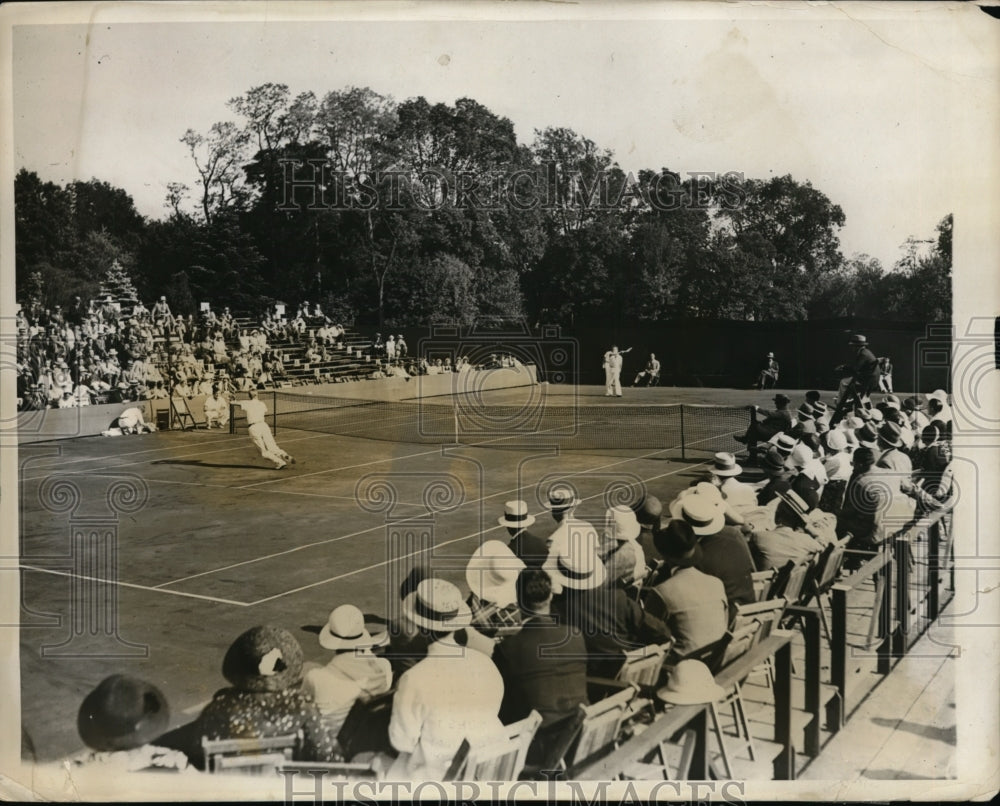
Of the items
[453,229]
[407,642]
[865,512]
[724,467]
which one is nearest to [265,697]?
[407,642]

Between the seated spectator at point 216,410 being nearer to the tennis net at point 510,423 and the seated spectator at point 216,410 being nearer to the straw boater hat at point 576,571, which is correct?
the tennis net at point 510,423

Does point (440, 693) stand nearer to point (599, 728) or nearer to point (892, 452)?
point (599, 728)

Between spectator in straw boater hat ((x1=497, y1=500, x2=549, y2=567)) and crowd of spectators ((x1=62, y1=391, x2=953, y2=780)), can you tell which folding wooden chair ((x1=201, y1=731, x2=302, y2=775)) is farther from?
spectator in straw boater hat ((x1=497, y1=500, x2=549, y2=567))

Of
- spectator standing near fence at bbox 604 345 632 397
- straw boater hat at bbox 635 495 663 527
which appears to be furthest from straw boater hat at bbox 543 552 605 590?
spectator standing near fence at bbox 604 345 632 397

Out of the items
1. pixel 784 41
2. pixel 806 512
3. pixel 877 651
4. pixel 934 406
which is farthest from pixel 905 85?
pixel 877 651

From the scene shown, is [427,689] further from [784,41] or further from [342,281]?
[342,281]

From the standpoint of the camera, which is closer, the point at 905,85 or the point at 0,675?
the point at 0,675
